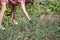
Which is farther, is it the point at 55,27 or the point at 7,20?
the point at 7,20

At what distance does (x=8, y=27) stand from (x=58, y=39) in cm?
127

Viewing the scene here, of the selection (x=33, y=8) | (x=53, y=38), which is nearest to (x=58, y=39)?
(x=53, y=38)

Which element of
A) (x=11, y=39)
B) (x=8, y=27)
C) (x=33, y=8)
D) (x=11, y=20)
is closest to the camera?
(x=11, y=39)

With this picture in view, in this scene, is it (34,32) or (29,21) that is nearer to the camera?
(34,32)

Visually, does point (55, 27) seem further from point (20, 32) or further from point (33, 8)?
point (33, 8)

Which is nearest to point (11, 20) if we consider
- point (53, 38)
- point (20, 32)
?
point (20, 32)

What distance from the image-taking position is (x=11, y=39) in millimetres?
6137

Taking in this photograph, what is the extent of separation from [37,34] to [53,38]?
0.37 meters

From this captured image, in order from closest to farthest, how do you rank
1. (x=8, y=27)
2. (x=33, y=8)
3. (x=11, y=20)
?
1. (x=8, y=27)
2. (x=11, y=20)
3. (x=33, y=8)

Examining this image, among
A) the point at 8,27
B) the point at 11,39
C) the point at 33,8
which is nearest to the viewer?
the point at 11,39

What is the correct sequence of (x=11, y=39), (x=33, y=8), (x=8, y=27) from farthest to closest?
1. (x=33, y=8)
2. (x=8, y=27)
3. (x=11, y=39)

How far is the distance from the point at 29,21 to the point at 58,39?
111cm

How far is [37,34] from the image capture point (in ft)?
20.8

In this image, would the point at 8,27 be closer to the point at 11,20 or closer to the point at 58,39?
the point at 11,20
